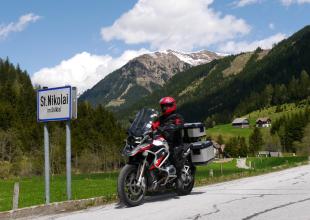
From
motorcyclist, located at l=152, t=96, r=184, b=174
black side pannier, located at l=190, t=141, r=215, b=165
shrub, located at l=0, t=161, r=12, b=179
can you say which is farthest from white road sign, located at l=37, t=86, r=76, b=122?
shrub, located at l=0, t=161, r=12, b=179

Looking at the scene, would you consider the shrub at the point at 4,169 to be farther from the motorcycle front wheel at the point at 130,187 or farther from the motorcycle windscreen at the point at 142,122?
the motorcycle front wheel at the point at 130,187

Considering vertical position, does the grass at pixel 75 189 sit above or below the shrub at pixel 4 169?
below

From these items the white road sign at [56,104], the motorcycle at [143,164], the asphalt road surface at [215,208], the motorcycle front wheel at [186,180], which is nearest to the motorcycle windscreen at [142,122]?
the motorcycle at [143,164]

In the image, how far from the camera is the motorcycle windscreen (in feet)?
31.0

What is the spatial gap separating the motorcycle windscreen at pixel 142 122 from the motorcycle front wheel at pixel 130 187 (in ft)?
2.20

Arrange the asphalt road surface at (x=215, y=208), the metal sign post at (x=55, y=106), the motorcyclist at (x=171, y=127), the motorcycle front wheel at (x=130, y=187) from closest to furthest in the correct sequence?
the asphalt road surface at (x=215, y=208) → the motorcycle front wheel at (x=130, y=187) → the motorcyclist at (x=171, y=127) → the metal sign post at (x=55, y=106)

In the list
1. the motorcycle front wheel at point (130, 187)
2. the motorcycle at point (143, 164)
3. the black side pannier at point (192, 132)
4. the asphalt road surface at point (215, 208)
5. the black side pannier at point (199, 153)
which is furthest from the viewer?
the black side pannier at point (192, 132)

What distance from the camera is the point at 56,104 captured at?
35.1 feet

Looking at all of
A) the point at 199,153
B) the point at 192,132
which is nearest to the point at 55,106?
the point at 192,132

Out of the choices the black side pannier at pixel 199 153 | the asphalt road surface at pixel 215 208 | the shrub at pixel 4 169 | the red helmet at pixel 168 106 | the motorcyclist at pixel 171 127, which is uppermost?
the shrub at pixel 4 169

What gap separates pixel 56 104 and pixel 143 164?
262 cm

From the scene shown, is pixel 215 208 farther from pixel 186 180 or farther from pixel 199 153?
pixel 199 153

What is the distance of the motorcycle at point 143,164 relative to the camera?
9.28 meters

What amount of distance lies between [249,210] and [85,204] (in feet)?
12.2
